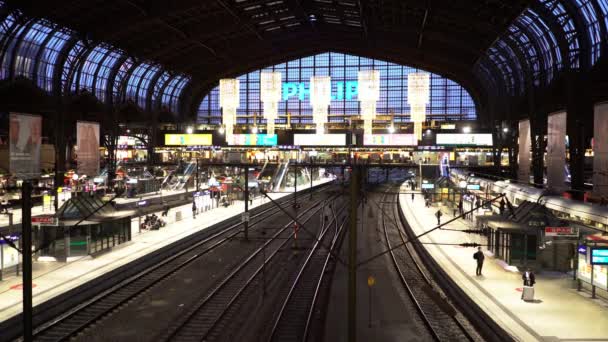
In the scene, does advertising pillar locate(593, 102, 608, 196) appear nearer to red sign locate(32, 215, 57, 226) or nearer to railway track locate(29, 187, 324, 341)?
railway track locate(29, 187, 324, 341)

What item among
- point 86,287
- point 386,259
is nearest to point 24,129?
point 86,287

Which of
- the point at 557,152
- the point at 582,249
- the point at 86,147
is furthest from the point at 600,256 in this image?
the point at 86,147

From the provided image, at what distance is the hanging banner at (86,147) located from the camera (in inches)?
1191

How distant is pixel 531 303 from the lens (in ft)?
54.0

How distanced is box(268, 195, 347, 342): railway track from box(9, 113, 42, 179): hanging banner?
1335cm

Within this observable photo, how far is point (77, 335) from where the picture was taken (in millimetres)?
14469

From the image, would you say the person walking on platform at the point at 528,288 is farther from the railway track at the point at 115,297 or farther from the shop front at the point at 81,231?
the shop front at the point at 81,231

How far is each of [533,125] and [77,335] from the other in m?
34.6

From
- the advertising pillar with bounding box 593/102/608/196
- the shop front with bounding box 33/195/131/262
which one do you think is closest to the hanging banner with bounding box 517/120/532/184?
the advertising pillar with bounding box 593/102/608/196

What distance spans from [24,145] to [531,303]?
72.9ft

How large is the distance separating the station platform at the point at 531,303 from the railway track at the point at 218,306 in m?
8.15

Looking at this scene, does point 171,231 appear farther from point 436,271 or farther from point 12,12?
point 12,12

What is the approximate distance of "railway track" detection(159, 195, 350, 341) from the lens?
1451 centimetres

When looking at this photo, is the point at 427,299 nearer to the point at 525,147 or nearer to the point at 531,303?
the point at 531,303
